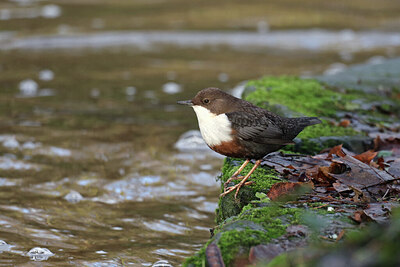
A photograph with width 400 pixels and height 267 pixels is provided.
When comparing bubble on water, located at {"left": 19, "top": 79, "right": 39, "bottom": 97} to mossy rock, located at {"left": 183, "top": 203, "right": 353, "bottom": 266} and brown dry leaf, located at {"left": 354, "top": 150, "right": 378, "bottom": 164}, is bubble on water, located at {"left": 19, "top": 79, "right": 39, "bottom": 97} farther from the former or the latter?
mossy rock, located at {"left": 183, "top": 203, "right": 353, "bottom": 266}

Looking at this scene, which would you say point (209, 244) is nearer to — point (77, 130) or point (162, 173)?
point (162, 173)

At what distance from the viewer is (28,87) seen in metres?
8.49

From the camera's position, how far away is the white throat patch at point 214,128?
3434 millimetres

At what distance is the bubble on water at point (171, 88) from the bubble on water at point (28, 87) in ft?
6.52

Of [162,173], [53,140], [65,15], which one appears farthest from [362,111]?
[65,15]

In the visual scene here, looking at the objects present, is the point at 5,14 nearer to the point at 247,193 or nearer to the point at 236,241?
the point at 247,193

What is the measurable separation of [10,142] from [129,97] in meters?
2.25

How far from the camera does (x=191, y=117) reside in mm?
7512

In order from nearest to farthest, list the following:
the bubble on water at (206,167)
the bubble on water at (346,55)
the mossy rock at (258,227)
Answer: the mossy rock at (258,227) < the bubble on water at (206,167) < the bubble on water at (346,55)

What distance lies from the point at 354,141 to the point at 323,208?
1.63m

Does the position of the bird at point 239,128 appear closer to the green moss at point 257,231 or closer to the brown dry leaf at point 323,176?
the brown dry leaf at point 323,176

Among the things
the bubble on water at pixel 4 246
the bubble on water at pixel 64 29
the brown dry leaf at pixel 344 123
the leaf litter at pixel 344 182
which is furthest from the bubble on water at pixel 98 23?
the leaf litter at pixel 344 182

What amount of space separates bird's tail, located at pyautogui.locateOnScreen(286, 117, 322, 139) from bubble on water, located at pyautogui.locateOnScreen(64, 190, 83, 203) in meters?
2.33

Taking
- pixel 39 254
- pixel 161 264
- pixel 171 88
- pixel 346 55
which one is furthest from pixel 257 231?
pixel 346 55
